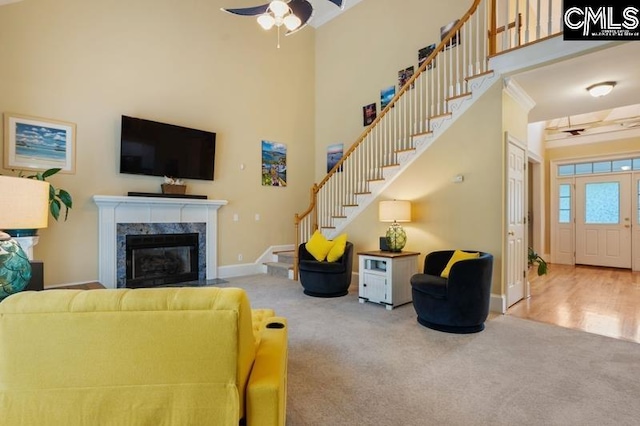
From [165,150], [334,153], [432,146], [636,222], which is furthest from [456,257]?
[636,222]

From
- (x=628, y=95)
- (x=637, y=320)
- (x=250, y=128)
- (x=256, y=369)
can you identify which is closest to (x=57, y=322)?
(x=256, y=369)

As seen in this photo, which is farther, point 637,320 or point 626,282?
point 626,282

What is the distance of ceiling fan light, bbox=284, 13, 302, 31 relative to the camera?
12.4ft

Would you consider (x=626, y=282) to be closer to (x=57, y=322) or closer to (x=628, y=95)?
(x=628, y=95)

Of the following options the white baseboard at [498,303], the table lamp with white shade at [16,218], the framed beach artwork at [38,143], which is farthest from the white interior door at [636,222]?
the framed beach artwork at [38,143]

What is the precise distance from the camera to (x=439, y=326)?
133 inches

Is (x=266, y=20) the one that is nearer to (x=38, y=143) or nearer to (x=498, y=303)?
(x=38, y=143)

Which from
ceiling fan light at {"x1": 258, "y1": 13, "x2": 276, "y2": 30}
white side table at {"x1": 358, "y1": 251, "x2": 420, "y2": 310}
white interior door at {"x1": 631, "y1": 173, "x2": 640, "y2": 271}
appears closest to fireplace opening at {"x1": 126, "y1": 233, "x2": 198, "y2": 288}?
white side table at {"x1": 358, "y1": 251, "x2": 420, "y2": 310}

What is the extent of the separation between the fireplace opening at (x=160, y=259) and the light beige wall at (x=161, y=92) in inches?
20.2

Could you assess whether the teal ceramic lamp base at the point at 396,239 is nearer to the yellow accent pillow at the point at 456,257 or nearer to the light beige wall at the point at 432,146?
the light beige wall at the point at 432,146

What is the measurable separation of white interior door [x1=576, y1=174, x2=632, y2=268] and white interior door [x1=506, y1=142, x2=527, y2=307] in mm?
4336

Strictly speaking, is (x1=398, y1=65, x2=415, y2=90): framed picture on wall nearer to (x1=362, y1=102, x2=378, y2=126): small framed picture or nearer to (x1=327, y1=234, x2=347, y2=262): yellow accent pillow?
(x1=362, y1=102, x2=378, y2=126): small framed picture

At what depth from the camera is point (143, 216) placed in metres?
5.14

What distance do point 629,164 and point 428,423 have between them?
829cm
